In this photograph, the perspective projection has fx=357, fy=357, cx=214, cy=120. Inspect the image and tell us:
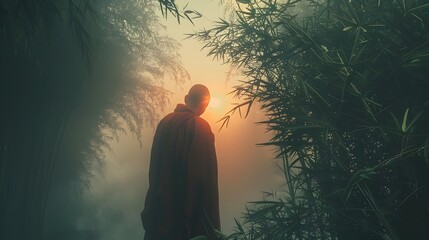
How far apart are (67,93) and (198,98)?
6298mm

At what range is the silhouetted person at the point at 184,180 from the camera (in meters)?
2.21

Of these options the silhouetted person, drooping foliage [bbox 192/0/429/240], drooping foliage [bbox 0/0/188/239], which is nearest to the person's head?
the silhouetted person

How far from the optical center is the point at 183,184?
228cm

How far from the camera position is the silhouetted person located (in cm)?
221

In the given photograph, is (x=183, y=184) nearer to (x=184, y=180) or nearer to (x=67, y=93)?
(x=184, y=180)

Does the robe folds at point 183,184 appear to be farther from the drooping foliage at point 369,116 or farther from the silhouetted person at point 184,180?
the drooping foliage at point 369,116

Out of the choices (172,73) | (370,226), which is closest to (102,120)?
(172,73)

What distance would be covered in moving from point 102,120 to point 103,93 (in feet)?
5.05

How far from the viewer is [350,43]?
95.6 inches

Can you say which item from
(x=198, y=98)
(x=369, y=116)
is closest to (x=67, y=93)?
(x=198, y=98)

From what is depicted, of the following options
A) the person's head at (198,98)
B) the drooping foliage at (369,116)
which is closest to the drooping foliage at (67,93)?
the person's head at (198,98)

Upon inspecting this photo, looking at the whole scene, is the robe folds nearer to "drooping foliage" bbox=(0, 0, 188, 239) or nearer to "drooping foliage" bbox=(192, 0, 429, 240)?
"drooping foliage" bbox=(192, 0, 429, 240)

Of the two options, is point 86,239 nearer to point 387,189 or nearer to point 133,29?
point 133,29

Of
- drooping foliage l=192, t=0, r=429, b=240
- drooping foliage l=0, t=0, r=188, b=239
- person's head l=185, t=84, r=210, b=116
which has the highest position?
drooping foliage l=0, t=0, r=188, b=239
